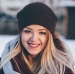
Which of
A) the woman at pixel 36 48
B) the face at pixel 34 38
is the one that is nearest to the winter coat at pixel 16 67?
the woman at pixel 36 48

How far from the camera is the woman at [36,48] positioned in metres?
2.42

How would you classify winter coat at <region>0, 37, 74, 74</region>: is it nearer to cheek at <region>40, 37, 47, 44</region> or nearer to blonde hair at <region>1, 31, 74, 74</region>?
blonde hair at <region>1, 31, 74, 74</region>

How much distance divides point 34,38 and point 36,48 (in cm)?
9

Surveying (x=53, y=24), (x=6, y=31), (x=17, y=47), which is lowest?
(x=6, y=31)

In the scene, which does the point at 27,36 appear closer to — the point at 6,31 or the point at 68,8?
the point at 68,8

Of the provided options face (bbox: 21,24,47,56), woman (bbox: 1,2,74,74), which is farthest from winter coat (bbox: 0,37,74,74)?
face (bbox: 21,24,47,56)

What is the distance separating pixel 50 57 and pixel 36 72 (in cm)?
16

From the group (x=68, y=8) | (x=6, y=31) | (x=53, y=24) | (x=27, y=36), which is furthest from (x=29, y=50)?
(x=6, y=31)

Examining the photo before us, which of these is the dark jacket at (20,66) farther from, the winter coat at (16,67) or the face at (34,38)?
the face at (34,38)

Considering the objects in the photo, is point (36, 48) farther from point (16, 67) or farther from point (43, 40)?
point (16, 67)

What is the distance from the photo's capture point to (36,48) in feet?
7.98

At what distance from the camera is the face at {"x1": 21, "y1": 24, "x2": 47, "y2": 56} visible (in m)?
2.39

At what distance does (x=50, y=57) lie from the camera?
2564 mm

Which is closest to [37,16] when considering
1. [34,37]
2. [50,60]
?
[34,37]
